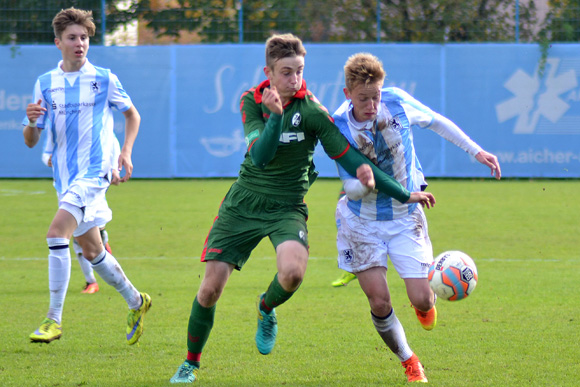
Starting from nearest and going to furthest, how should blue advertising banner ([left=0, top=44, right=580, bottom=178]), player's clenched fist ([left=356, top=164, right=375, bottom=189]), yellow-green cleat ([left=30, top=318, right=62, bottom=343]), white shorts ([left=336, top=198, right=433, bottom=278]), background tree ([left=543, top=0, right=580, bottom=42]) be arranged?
player's clenched fist ([left=356, top=164, right=375, bottom=189]) → white shorts ([left=336, top=198, right=433, bottom=278]) → yellow-green cleat ([left=30, top=318, right=62, bottom=343]) → blue advertising banner ([left=0, top=44, right=580, bottom=178]) → background tree ([left=543, top=0, right=580, bottom=42])

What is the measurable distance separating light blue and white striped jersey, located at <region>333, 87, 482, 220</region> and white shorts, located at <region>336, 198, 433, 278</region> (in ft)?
0.18

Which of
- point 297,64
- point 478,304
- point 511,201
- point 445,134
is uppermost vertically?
point 297,64

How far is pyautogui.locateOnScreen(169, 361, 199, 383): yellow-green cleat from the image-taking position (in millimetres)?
4285

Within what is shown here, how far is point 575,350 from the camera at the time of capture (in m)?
4.86

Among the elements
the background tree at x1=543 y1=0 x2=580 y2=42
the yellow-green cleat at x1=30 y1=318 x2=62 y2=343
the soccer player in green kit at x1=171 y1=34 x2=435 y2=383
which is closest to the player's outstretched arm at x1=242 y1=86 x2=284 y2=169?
the soccer player in green kit at x1=171 y1=34 x2=435 y2=383

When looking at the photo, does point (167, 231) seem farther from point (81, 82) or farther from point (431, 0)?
point (431, 0)

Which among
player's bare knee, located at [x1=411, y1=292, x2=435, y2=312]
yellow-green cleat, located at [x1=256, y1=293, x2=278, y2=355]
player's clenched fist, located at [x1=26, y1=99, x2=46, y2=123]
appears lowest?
yellow-green cleat, located at [x1=256, y1=293, x2=278, y2=355]

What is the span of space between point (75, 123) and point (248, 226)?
5.74ft

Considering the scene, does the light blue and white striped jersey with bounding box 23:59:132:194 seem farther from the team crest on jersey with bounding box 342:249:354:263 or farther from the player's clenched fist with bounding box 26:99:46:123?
the team crest on jersey with bounding box 342:249:354:263

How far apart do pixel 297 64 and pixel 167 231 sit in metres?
6.95

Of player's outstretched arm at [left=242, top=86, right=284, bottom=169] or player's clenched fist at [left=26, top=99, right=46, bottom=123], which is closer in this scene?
player's outstretched arm at [left=242, top=86, right=284, bottom=169]

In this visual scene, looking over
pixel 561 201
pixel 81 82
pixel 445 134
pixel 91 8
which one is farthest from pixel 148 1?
pixel 445 134

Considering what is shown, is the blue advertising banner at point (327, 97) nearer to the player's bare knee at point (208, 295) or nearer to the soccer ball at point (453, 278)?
the soccer ball at point (453, 278)

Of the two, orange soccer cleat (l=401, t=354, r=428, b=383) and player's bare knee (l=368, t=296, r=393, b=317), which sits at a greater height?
player's bare knee (l=368, t=296, r=393, b=317)
